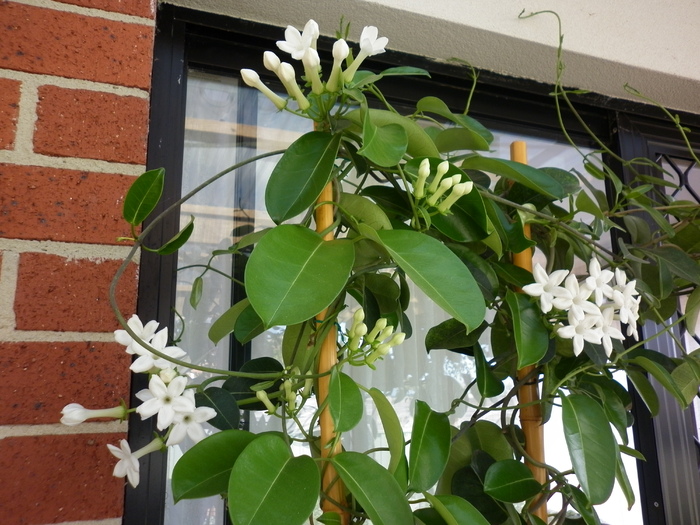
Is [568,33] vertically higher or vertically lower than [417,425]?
higher

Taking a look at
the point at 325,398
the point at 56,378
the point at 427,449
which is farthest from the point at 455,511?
the point at 56,378

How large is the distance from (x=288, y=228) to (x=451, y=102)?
811 millimetres

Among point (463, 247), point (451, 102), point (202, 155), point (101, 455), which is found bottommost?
point (101, 455)

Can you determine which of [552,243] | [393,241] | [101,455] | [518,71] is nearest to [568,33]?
[518,71]

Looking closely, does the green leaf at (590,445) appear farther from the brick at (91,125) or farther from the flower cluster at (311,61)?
the brick at (91,125)

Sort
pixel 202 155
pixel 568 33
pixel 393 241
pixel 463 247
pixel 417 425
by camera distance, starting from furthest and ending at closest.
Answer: pixel 568 33, pixel 202 155, pixel 463 247, pixel 417 425, pixel 393 241

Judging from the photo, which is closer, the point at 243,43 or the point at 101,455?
the point at 101,455

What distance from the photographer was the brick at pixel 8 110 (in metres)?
0.75

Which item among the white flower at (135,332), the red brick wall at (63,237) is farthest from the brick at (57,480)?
the white flower at (135,332)

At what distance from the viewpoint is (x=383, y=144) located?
0.57m

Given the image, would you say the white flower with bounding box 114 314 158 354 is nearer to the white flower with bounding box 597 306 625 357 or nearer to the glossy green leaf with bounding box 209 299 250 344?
the glossy green leaf with bounding box 209 299 250 344

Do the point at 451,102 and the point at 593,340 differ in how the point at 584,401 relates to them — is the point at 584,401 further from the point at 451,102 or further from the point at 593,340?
the point at 451,102

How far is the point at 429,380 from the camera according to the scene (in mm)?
1135

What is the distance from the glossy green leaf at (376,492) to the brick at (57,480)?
33 centimetres
